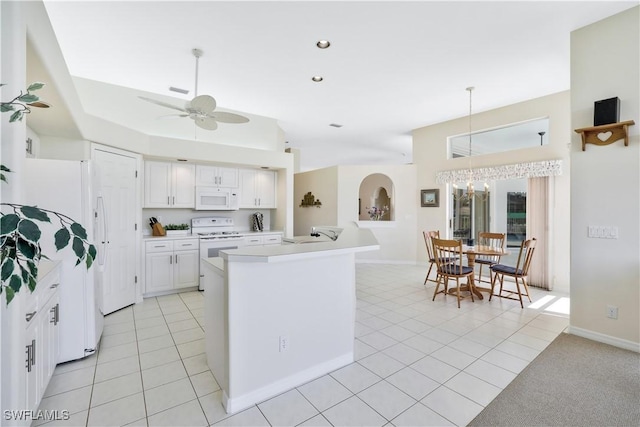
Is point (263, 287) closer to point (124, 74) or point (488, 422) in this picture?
point (488, 422)

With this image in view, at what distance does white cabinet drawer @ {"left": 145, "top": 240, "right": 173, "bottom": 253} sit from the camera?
14.2ft

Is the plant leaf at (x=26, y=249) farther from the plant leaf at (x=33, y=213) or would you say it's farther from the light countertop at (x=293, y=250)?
the light countertop at (x=293, y=250)

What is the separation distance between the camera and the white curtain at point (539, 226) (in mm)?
4781

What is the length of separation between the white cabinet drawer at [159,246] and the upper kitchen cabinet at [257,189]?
1.44 m

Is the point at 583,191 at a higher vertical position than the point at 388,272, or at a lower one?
higher

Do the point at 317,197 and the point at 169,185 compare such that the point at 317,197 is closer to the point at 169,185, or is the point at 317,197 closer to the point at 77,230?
the point at 169,185

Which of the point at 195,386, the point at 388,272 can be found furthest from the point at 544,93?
the point at 195,386

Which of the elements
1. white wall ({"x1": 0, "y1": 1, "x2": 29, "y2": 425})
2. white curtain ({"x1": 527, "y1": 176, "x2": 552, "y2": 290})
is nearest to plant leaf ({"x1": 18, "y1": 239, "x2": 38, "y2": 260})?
white wall ({"x1": 0, "y1": 1, "x2": 29, "y2": 425})

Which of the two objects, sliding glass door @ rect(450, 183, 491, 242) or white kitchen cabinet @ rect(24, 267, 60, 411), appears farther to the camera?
sliding glass door @ rect(450, 183, 491, 242)

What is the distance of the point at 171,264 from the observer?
14.8 ft

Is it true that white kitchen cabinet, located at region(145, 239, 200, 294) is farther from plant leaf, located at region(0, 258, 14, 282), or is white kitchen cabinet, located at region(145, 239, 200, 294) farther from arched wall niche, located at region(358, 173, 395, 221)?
arched wall niche, located at region(358, 173, 395, 221)

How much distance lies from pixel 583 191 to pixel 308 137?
5672 millimetres

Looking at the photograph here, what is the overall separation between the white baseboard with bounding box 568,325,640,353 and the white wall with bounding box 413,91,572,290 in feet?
6.21

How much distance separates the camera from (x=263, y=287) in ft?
6.67
